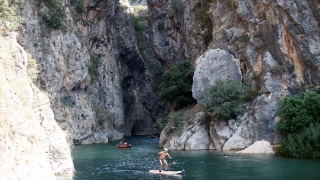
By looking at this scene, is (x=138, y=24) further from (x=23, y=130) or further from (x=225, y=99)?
(x=23, y=130)

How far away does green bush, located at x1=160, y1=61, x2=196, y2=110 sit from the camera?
168 feet

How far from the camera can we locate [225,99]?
135 feet

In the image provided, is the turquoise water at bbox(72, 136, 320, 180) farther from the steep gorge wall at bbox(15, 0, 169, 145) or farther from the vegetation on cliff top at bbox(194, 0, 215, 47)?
the vegetation on cliff top at bbox(194, 0, 215, 47)

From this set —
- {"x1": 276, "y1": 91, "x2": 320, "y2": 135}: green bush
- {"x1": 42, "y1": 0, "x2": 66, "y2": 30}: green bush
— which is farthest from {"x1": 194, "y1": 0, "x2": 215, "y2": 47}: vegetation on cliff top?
{"x1": 276, "y1": 91, "x2": 320, "y2": 135}: green bush

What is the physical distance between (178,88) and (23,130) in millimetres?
35093

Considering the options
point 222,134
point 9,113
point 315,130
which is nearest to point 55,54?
point 222,134

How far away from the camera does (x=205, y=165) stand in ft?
90.0

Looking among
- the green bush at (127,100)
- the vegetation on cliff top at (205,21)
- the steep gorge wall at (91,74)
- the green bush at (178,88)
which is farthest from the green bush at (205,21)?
the green bush at (127,100)

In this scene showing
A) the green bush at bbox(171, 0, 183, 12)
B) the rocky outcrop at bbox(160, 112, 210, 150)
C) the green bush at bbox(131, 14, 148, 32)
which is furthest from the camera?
the green bush at bbox(131, 14, 148, 32)

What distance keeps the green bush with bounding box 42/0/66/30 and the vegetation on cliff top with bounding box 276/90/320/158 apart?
104 ft

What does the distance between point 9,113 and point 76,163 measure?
1433cm

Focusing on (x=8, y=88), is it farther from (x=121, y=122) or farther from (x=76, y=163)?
(x=121, y=122)

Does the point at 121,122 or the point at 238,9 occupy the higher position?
the point at 238,9

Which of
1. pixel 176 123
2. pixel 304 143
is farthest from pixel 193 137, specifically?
pixel 304 143
